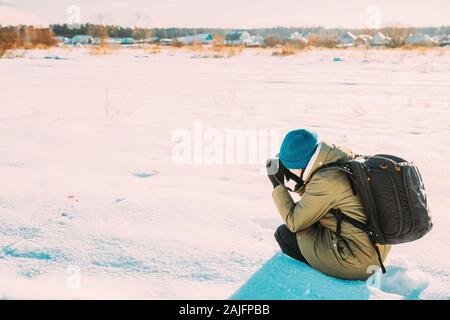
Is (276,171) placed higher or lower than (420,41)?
lower

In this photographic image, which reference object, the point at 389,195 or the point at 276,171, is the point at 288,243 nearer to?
the point at 276,171

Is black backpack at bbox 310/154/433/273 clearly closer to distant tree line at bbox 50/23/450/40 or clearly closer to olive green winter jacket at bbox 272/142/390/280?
olive green winter jacket at bbox 272/142/390/280

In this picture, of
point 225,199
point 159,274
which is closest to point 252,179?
point 225,199

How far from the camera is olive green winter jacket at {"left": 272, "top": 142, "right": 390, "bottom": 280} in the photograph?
2.08 m

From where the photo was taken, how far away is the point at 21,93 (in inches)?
322

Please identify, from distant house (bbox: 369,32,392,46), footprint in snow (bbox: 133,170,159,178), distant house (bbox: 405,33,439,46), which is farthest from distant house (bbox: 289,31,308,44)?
footprint in snow (bbox: 133,170,159,178)

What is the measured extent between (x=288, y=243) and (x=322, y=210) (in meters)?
0.41

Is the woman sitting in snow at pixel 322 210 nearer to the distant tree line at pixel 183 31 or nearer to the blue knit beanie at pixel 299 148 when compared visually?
the blue knit beanie at pixel 299 148

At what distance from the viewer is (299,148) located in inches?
82.9

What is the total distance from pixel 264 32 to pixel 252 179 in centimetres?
13240

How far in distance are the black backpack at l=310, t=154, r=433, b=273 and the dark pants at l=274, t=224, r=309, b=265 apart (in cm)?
48

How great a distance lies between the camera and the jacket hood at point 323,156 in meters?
2.10

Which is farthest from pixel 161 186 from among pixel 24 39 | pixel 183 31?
pixel 183 31

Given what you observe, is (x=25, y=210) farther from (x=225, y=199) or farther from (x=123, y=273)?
(x=225, y=199)
